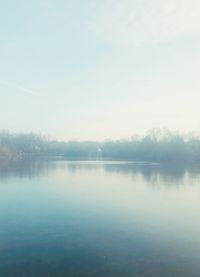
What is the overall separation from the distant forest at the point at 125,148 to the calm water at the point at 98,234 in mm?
43269

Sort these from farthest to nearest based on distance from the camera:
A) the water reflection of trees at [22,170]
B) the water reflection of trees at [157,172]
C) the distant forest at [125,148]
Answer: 1. the distant forest at [125,148]
2. the water reflection of trees at [22,170]
3. the water reflection of trees at [157,172]

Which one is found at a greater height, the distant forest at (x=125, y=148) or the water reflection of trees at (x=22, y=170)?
the distant forest at (x=125, y=148)

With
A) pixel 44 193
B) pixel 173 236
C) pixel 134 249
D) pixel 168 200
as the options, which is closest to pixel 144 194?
pixel 168 200

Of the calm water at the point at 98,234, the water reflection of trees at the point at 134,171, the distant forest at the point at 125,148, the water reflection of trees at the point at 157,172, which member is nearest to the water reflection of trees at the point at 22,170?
the water reflection of trees at the point at 134,171

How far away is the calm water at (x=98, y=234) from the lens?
6797 mm

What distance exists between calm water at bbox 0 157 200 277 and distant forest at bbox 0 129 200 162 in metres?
43.3

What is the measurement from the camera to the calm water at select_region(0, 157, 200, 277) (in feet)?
22.3

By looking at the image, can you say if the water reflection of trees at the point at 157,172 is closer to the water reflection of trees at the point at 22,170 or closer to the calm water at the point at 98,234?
the water reflection of trees at the point at 22,170

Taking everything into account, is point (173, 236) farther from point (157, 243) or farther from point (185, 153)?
point (185, 153)

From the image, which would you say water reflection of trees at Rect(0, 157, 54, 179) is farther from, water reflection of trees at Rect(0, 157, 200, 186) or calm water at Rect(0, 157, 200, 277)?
calm water at Rect(0, 157, 200, 277)

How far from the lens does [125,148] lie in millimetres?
77125

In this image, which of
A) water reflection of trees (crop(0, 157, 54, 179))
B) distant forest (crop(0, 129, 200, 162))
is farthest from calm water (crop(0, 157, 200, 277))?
distant forest (crop(0, 129, 200, 162))

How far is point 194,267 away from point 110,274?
2.04m

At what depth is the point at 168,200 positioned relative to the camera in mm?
15133
